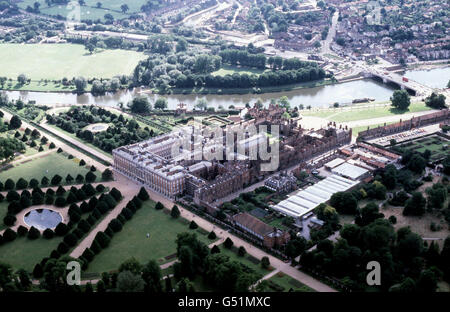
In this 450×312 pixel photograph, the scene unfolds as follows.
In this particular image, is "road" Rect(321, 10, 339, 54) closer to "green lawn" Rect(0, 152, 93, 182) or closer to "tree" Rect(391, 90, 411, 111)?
"tree" Rect(391, 90, 411, 111)

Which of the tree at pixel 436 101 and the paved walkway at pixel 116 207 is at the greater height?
the tree at pixel 436 101

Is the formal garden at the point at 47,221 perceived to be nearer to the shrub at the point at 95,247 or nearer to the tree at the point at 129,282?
the shrub at the point at 95,247

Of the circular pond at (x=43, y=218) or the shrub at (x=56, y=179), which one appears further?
the shrub at (x=56, y=179)

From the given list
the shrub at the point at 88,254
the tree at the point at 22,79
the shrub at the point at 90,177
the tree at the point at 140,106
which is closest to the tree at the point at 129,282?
the shrub at the point at 88,254

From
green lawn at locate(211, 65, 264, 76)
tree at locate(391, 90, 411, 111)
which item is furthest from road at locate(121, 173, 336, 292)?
green lawn at locate(211, 65, 264, 76)

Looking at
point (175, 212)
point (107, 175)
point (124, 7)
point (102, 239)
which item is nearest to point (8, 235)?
point (102, 239)

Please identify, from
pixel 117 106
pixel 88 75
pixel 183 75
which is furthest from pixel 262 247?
pixel 88 75
